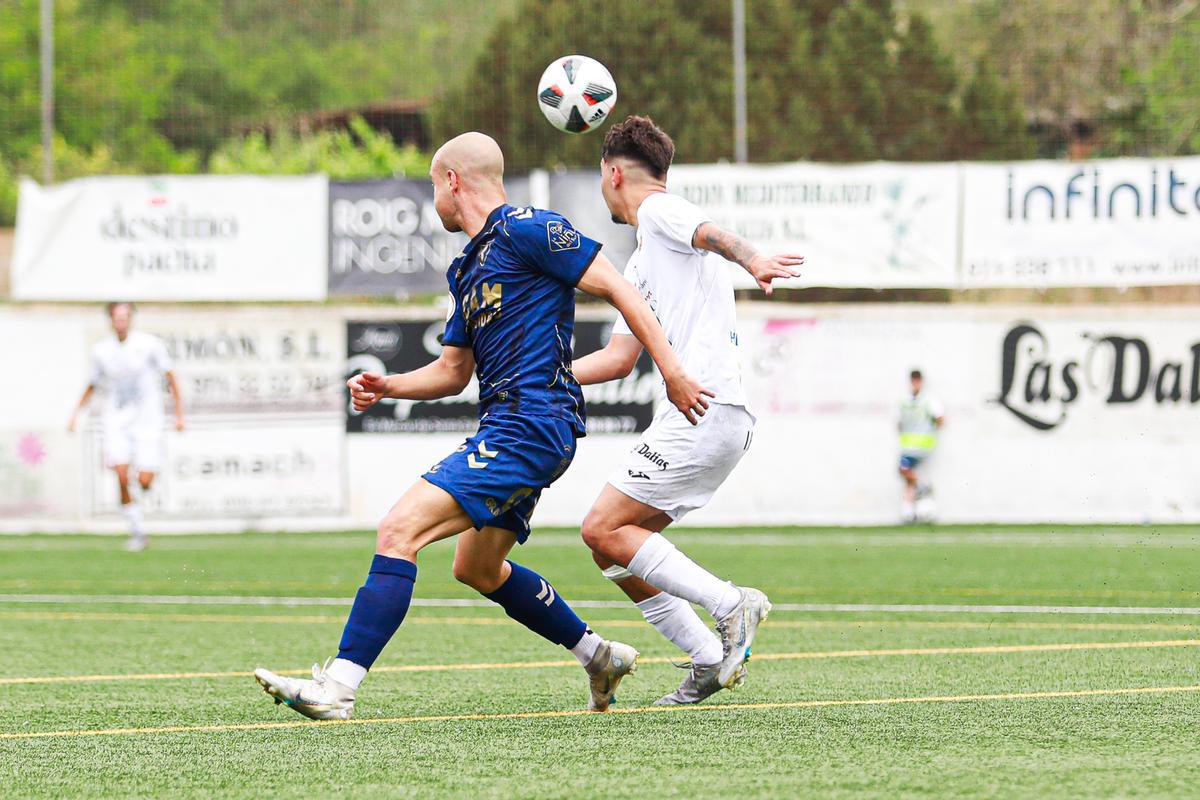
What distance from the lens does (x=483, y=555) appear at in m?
5.71

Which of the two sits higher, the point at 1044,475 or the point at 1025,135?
the point at 1025,135

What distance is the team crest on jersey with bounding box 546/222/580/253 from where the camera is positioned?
556 cm

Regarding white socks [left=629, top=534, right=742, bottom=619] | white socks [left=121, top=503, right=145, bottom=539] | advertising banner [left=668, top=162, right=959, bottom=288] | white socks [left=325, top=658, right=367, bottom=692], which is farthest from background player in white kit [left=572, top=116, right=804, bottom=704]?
advertising banner [left=668, top=162, right=959, bottom=288]

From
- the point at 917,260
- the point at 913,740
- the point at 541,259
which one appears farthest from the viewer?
the point at 917,260

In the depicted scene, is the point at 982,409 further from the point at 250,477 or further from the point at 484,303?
the point at 484,303

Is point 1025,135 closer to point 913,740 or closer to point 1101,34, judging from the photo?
point 1101,34

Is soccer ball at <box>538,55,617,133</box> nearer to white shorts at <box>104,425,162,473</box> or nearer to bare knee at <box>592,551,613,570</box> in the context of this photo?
bare knee at <box>592,551,613,570</box>

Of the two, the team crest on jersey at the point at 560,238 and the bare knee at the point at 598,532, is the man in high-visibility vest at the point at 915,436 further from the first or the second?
the team crest on jersey at the point at 560,238

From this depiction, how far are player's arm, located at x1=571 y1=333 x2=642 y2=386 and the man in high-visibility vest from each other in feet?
43.0

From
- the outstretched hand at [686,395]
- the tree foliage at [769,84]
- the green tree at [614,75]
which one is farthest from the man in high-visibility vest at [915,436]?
the outstretched hand at [686,395]

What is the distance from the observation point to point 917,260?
18906mm

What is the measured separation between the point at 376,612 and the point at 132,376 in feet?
39.2

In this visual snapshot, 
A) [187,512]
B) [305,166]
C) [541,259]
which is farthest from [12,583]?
[305,166]

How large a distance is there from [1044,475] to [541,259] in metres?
14.6
